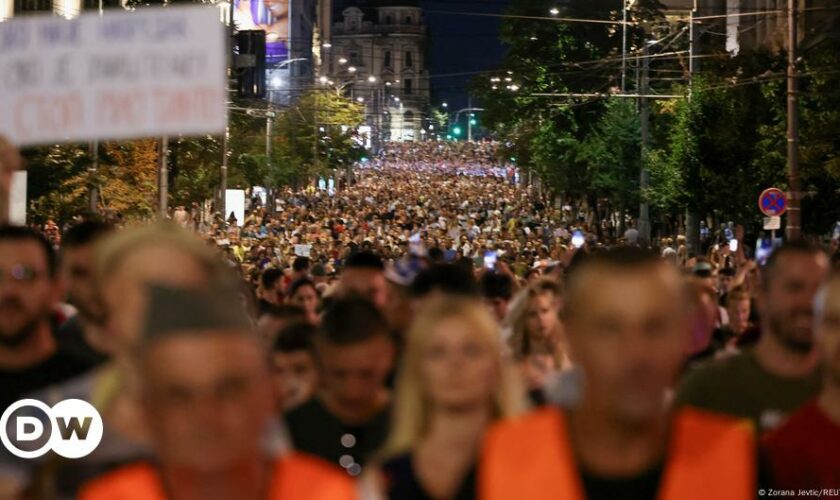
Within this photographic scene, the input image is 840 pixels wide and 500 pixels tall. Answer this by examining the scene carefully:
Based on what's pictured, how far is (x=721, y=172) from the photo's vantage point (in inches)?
1658

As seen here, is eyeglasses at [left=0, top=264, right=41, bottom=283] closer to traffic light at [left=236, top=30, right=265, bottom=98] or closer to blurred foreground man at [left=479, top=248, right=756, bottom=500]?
blurred foreground man at [left=479, top=248, right=756, bottom=500]

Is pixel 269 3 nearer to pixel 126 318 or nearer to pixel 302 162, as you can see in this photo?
pixel 302 162

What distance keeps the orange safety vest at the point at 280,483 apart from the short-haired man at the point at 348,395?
8.43 feet

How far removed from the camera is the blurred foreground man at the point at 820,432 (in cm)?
383

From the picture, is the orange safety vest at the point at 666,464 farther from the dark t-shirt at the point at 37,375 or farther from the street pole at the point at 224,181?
the street pole at the point at 224,181

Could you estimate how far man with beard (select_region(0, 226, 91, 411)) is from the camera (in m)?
5.55

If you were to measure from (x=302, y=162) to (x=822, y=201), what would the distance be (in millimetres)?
55027

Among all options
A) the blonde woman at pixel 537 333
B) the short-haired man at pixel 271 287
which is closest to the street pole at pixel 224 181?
the short-haired man at pixel 271 287

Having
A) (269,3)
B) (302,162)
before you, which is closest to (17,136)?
(302,162)

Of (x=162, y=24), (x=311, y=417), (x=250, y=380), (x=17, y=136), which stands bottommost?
(x=311, y=417)

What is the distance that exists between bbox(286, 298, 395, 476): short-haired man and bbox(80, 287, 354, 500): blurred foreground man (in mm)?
2790

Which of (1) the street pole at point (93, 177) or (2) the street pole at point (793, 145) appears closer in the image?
(2) the street pole at point (793, 145)

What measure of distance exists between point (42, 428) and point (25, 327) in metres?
0.39

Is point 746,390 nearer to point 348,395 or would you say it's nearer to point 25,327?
point 348,395
